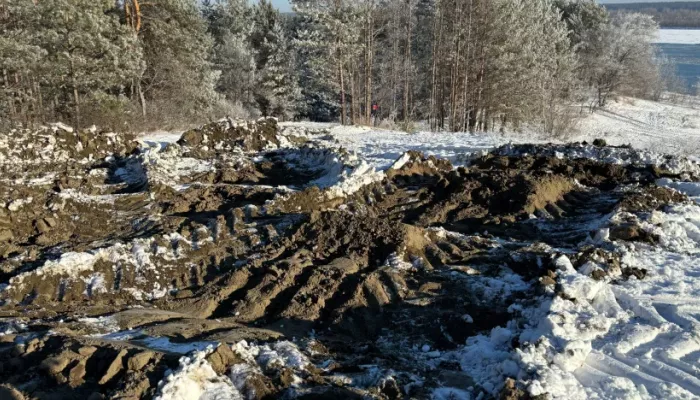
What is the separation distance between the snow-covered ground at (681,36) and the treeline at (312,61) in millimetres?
48488

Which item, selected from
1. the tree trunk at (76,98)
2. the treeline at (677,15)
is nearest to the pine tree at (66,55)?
the tree trunk at (76,98)

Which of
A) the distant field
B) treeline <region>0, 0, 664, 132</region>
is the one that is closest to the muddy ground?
treeline <region>0, 0, 664, 132</region>

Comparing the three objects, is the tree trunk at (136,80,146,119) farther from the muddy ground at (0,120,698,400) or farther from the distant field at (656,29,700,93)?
the distant field at (656,29,700,93)

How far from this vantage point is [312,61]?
26281mm

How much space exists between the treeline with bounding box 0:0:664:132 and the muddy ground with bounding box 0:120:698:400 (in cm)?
572

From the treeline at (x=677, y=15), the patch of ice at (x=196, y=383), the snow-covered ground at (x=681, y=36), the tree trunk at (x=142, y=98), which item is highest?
the treeline at (x=677, y=15)

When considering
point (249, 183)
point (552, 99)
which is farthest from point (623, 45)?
point (249, 183)

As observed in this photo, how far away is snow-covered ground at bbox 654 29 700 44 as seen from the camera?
80912 millimetres

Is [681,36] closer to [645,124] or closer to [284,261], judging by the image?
[645,124]

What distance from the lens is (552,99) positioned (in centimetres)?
2511

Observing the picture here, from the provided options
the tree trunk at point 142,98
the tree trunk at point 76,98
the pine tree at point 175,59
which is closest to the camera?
the tree trunk at point 76,98

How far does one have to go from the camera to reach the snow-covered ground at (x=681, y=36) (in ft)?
265

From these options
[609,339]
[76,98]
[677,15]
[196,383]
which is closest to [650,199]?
[609,339]

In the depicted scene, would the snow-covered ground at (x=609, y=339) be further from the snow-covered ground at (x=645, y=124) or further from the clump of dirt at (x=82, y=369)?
the snow-covered ground at (x=645, y=124)
